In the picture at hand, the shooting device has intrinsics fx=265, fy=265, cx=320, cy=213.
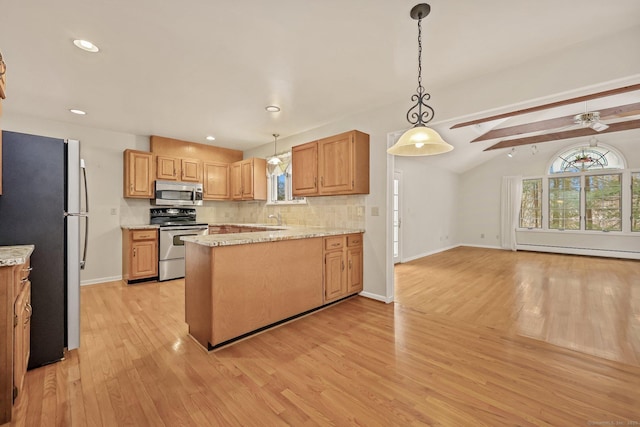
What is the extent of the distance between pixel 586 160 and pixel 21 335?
386 inches

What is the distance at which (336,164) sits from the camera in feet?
12.1

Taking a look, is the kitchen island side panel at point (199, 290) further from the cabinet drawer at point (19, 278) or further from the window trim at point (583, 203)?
the window trim at point (583, 203)

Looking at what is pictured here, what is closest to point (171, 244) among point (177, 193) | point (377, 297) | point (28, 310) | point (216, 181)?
point (177, 193)

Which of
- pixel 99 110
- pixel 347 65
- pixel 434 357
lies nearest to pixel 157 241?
pixel 99 110

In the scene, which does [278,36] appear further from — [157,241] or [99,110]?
[157,241]

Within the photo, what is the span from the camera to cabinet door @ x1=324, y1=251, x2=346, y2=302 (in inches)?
125

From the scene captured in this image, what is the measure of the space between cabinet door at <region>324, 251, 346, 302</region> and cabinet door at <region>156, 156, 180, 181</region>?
3.50 metres

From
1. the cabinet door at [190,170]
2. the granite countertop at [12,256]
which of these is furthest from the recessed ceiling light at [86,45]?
the cabinet door at [190,170]

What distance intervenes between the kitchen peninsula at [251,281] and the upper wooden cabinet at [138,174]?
2850 millimetres

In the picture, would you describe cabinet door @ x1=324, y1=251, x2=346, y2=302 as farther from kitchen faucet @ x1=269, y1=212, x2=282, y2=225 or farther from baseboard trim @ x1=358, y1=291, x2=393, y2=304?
kitchen faucet @ x1=269, y1=212, x2=282, y2=225

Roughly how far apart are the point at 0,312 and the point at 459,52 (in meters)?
3.62

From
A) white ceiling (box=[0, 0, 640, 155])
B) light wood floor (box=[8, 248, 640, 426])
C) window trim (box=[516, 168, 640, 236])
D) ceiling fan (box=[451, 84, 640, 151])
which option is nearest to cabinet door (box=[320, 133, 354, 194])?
white ceiling (box=[0, 0, 640, 155])

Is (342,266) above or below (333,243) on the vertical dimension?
below

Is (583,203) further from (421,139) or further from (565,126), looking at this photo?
(421,139)
